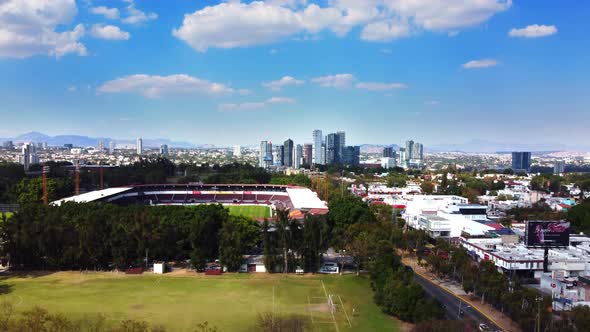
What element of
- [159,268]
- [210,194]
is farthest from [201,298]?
[210,194]

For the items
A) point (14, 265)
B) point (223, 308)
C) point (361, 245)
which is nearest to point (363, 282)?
point (361, 245)

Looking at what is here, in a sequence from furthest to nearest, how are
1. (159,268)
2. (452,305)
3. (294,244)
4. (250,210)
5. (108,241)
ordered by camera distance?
(250,210)
(294,244)
(159,268)
(108,241)
(452,305)

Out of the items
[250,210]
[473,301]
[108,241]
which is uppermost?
[108,241]

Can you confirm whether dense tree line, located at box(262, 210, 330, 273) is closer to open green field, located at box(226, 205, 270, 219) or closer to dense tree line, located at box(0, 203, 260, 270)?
dense tree line, located at box(0, 203, 260, 270)

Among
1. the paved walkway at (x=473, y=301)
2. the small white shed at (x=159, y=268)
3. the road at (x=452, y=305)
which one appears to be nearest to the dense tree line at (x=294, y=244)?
the small white shed at (x=159, y=268)

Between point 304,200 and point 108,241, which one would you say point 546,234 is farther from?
point 108,241

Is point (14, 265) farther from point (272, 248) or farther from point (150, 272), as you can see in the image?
point (272, 248)

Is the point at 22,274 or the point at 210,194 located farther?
the point at 210,194

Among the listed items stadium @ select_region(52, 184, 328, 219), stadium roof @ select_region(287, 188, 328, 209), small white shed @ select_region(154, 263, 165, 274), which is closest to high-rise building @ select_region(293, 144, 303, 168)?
stadium @ select_region(52, 184, 328, 219)
